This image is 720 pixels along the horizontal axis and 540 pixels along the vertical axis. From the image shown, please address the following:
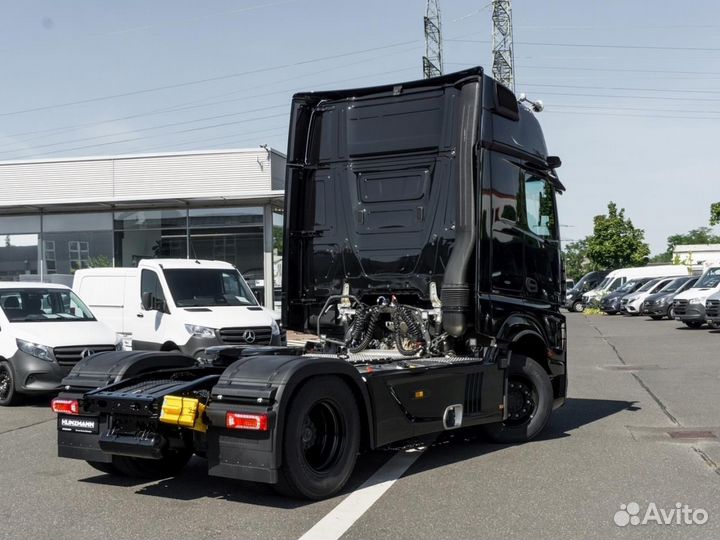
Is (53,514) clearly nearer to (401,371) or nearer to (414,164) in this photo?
(401,371)

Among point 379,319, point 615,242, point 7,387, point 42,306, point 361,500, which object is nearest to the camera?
point 361,500

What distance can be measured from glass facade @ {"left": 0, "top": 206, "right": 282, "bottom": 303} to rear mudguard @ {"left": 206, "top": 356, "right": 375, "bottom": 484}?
19.6 metres

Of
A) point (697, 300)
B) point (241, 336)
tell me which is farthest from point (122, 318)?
point (697, 300)

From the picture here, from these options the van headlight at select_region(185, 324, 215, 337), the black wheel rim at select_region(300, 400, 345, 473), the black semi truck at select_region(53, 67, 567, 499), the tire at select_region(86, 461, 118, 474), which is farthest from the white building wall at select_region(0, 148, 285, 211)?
the black wheel rim at select_region(300, 400, 345, 473)

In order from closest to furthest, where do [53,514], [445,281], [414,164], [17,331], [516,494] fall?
[53,514]
[516,494]
[445,281]
[414,164]
[17,331]

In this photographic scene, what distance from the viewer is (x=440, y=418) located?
7.15 metres

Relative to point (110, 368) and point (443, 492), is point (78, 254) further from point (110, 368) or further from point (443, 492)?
point (443, 492)

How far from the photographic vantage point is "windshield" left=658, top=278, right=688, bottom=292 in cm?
3475

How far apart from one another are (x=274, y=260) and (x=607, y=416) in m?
16.8

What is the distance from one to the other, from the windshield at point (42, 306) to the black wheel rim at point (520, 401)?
7105 millimetres

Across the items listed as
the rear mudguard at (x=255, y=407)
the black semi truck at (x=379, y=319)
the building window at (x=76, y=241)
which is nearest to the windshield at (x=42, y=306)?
the black semi truck at (x=379, y=319)

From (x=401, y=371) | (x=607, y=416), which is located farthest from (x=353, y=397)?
(x=607, y=416)

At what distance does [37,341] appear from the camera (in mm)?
11531

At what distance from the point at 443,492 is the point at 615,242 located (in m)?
63.7
